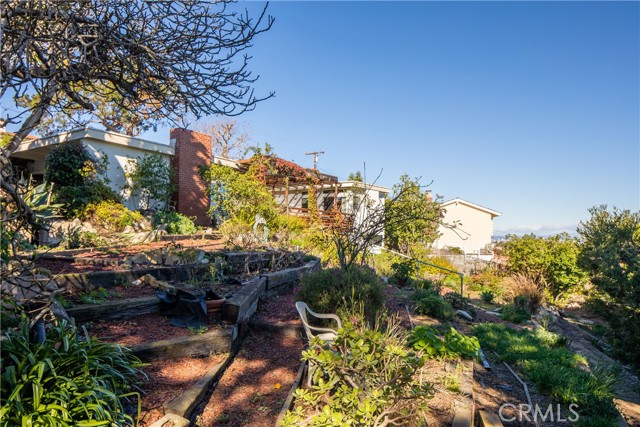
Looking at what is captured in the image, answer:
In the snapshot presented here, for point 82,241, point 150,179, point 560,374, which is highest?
point 150,179

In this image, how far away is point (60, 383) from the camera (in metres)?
2.22

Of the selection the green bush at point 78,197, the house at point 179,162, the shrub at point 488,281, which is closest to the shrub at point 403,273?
the house at point 179,162

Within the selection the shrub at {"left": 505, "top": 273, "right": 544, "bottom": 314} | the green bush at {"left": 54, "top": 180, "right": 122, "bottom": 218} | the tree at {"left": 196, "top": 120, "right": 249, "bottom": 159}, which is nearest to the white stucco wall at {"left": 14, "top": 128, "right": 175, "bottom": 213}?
the green bush at {"left": 54, "top": 180, "right": 122, "bottom": 218}

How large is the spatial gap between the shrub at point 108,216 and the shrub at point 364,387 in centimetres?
879

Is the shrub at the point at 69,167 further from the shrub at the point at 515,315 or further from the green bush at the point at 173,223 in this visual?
the shrub at the point at 515,315

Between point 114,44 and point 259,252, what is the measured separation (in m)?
5.17

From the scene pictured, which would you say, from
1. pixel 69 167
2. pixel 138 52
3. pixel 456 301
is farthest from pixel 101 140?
pixel 456 301

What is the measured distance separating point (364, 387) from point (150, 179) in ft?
37.9

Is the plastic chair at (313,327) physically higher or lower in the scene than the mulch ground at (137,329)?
higher

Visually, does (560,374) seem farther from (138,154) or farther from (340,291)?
(138,154)

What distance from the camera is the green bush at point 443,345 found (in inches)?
156

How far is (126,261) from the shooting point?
5648mm

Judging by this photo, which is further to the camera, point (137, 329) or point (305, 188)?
point (305, 188)

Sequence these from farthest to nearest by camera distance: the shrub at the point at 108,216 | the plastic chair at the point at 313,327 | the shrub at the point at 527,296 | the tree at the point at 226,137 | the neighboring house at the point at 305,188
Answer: the tree at the point at 226,137
the neighboring house at the point at 305,188
the shrub at the point at 527,296
the shrub at the point at 108,216
the plastic chair at the point at 313,327
